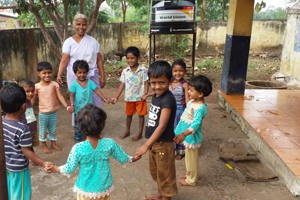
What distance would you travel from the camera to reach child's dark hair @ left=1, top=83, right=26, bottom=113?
6.89 feet

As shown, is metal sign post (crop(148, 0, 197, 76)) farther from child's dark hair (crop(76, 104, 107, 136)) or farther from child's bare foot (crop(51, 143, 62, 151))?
child's dark hair (crop(76, 104, 107, 136))

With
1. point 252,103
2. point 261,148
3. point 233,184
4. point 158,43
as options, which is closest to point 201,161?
point 233,184

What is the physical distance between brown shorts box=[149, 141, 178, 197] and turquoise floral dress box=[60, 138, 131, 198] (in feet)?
1.83

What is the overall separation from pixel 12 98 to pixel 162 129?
1187 mm

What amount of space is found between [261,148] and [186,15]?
466cm

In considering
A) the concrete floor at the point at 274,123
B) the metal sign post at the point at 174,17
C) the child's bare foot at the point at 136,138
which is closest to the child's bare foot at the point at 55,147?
the child's bare foot at the point at 136,138

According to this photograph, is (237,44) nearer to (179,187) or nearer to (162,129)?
(179,187)

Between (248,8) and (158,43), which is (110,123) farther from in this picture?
(158,43)

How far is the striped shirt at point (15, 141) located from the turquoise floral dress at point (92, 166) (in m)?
0.38

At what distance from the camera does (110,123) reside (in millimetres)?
4957

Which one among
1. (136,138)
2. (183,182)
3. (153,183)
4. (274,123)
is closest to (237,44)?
(274,123)

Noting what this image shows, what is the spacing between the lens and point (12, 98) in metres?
2.11

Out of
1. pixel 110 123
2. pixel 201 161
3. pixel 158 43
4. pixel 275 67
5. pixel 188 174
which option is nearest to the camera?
pixel 188 174

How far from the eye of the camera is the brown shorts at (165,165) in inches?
99.3
